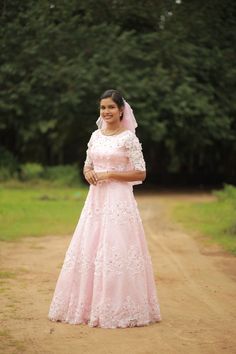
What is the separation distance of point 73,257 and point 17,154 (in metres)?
21.5

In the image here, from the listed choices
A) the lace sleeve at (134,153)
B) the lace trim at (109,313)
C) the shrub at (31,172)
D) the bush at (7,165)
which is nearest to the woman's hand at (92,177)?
the lace sleeve at (134,153)

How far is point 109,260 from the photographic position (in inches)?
250

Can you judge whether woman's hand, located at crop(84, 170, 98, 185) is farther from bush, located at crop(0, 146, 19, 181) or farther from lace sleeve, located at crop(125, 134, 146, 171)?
bush, located at crop(0, 146, 19, 181)

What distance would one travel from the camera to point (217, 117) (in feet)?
81.1

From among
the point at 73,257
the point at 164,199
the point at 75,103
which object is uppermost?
the point at 75,103

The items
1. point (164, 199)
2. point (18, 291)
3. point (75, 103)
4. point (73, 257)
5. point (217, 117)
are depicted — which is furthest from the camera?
point (217, 117)

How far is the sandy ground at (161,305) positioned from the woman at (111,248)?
6.1 inches

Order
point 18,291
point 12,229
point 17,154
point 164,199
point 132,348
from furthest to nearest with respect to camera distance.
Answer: point 17,154
point 164,199
point 12,229
point 18,291
point 132,348

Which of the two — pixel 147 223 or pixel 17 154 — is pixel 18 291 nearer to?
pixel 147 223

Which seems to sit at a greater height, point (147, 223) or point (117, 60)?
point (117, 60)

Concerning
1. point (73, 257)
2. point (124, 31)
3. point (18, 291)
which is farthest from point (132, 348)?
point (124, 31)

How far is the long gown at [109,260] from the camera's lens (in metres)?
6.28

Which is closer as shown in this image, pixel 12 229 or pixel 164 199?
pixel 12 229

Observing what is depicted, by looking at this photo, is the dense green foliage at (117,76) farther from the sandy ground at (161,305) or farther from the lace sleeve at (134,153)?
the lace sleeve at (134,153)
